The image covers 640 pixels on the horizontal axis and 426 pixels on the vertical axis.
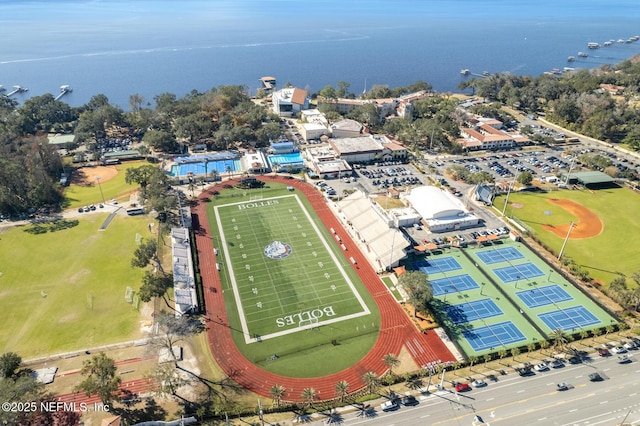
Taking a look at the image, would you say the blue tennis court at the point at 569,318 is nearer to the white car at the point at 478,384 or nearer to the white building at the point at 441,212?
the white car at the point at 478,384

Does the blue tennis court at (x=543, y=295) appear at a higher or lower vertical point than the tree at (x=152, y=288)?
lower

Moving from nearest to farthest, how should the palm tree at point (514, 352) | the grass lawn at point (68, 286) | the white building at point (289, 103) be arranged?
the palm tree at point (514, 352), the grass lawn at point (68, 286), the white building at point (289, 103)

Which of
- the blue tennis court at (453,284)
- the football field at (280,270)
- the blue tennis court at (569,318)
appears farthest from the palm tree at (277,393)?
the blue tennis court at (569,318)

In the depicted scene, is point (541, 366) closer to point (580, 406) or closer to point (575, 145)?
point (580, 406)

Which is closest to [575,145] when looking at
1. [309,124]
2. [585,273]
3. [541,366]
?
[585,273]

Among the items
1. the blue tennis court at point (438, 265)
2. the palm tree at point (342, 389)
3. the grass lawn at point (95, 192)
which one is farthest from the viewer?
the grass lawn at point (95, 192)

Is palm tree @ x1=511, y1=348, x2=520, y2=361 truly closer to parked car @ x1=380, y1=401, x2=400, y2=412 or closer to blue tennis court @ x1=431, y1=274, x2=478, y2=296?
blue tennis court @ x1=431, y1=274, x2=478, y2=296

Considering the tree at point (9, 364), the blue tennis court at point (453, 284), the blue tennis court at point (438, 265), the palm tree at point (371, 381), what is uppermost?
the tree at point (9, 364)
